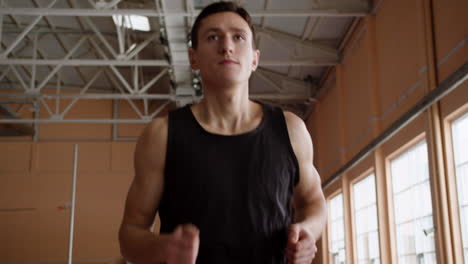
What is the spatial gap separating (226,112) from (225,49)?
0.21m

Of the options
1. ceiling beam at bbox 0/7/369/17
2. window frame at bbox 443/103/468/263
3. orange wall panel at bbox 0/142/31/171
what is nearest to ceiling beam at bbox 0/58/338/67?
ceiling beam at bbox 0/7/369/17

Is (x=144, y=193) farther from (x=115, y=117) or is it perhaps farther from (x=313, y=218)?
(x=115, y=117)

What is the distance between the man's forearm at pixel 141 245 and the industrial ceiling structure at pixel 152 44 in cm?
900

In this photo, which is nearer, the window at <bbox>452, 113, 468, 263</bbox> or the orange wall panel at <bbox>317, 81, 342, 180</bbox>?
the window at <bbox>452, 113, 468, 263</bbox>

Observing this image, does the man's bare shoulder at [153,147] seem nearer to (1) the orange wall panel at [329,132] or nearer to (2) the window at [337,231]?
(1) the orange wall panel at [329,132]

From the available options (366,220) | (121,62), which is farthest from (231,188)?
(121,62)

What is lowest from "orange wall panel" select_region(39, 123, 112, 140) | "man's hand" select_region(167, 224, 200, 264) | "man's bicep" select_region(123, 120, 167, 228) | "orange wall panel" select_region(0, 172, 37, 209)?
"man's hand" select_region(167, 224, 200, 264)

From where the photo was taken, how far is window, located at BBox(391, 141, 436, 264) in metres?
9.03

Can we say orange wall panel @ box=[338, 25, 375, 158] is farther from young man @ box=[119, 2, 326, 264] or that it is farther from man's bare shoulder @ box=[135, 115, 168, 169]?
man's bare shoulder @ box=[135, 115, 168, 169]

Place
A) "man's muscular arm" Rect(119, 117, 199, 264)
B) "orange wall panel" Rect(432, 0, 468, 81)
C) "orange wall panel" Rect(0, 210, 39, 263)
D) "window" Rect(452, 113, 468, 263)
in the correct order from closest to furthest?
"man's muscular arm" Rect(119, 117, 199, 264) → "orange wall panel" Rect(432, 0, 468, 81) → "window" Rect(452, 113, 468, 263) → "orange wall panel" Rect(0, 210, 39, 263)

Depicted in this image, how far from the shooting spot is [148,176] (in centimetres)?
192

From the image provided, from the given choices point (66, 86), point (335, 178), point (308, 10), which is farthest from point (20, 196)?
point (308, 10)

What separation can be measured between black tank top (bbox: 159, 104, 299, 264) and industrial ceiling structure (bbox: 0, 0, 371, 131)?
8962mm

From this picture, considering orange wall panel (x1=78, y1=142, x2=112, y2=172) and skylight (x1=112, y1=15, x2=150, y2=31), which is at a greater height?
skylight (x1=112, y1=15, x2=150, y2=31)
